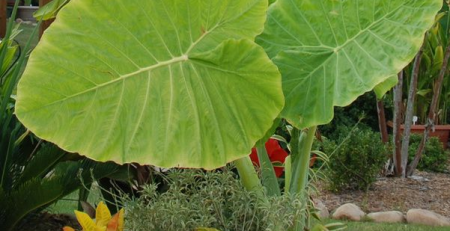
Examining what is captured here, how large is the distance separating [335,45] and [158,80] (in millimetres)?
644

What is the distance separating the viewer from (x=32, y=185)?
2.82m

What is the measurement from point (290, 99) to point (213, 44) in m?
0.35

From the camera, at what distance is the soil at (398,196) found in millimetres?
6020

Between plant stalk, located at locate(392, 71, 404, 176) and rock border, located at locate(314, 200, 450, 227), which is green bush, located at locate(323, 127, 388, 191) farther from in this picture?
rock border, located at locate(314, 200, 450, 227)

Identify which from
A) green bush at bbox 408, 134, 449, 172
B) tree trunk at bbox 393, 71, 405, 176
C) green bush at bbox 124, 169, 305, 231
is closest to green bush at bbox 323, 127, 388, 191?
tree trunk at bbox 393, 71, 405, 176

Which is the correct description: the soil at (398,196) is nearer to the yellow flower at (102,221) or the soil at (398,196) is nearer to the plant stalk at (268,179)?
the plant stalk at (268,179)

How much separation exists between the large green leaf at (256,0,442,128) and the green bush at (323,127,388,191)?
3.71 meters

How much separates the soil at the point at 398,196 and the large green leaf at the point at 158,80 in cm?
386

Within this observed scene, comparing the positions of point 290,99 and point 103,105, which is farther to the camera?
point 290,99

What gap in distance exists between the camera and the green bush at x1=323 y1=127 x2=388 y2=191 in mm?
6172

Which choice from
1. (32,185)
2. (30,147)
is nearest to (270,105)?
(32,185)

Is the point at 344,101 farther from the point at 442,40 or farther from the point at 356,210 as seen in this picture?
the point at 442,40

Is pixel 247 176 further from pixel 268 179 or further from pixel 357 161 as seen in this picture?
pixel 357 161

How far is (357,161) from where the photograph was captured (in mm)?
6148
